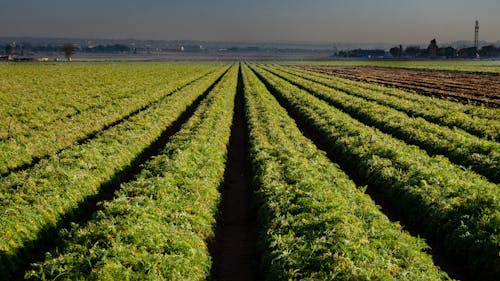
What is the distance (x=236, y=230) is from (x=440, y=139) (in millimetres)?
14153

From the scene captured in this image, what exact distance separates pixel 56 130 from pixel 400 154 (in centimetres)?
1914

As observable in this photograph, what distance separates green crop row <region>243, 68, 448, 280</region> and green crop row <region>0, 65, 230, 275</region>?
242 inches

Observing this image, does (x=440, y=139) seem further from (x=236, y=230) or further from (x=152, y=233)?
(x=152, y=233)

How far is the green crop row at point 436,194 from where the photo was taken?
12734 mm

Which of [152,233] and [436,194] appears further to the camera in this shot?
[436,194]

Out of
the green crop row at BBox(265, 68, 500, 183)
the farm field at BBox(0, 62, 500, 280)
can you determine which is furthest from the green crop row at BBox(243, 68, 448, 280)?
the green crop row at BBox(265, 68, 500, 183)

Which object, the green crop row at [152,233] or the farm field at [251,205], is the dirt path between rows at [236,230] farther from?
the green crop row at [152,233]

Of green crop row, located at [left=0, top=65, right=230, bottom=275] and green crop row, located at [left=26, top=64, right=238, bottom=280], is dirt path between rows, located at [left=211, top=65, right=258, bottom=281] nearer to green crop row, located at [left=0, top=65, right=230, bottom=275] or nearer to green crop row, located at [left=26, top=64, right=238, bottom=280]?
green crop row, located at [left=26, top=64, right=238, bottom=280]

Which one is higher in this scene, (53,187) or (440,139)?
(440,139)

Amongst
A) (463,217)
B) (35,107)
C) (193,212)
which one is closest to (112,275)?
(193,212)

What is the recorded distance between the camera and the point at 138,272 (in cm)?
1030

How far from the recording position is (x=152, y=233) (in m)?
11.9

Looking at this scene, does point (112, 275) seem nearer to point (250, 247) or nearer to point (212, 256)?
point (212, 256)

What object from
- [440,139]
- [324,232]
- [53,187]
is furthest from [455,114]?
[53,187]
